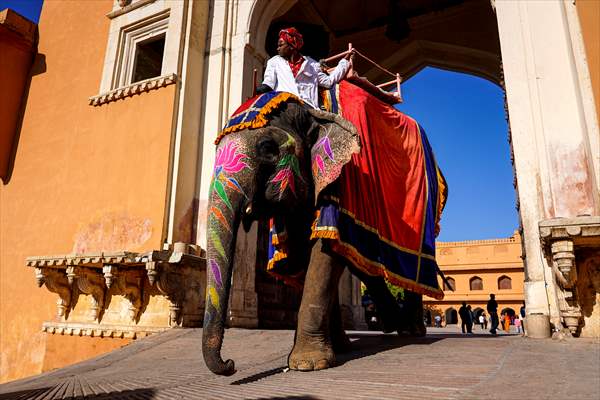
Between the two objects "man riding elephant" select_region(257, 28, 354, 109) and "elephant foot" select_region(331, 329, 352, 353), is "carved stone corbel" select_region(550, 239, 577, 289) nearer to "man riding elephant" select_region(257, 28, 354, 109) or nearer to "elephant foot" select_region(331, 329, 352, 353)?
"elephant foot" select_region(331, 329, 352, 353)

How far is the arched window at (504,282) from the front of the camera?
32.9 metres

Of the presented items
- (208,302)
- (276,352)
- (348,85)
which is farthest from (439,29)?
(208,302)

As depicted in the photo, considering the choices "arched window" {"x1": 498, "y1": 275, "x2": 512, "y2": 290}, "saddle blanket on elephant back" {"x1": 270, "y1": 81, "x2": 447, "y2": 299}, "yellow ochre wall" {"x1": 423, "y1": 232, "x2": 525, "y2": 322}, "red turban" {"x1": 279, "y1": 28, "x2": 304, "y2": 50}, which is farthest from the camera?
"arched window" {"x1": 498, "y1": 275, "x2": 512, "y2": 290}

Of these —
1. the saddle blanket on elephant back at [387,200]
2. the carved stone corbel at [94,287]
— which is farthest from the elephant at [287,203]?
the carved stone corbel at [94,287]

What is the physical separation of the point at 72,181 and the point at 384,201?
6354 millimetres

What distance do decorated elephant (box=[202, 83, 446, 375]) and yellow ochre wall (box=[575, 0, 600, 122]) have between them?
3.54m

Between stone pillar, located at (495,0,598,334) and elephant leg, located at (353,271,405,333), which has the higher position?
stone pillar, located at (495,0,598,334)

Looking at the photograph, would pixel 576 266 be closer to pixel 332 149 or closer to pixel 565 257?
pixel 565 257

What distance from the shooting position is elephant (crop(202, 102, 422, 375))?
2662 mm

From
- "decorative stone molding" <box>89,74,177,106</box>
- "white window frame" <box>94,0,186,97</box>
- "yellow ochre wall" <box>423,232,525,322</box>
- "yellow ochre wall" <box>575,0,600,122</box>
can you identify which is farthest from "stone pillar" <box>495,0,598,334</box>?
"yellow ochre wall" <box>423,232,525,322</box>

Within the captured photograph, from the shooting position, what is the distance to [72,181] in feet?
26.8

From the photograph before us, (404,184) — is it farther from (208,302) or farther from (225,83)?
(225,83)

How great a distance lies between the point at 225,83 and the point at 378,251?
498 centimetres

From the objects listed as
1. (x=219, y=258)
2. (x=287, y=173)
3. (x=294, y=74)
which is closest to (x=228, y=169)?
(x=287, y=173)
